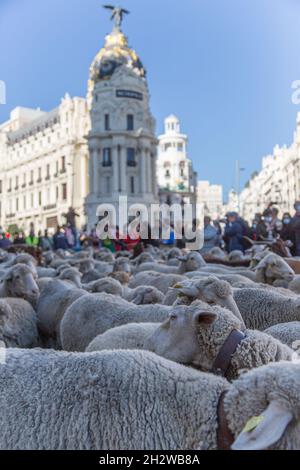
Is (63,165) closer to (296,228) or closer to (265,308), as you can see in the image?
(296,228)

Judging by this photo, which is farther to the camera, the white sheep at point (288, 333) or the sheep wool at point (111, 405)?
the white sheep at point (288, 333)

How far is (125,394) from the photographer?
2.20 metres

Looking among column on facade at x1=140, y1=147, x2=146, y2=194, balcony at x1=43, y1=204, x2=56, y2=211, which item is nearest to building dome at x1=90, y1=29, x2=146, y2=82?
column on facade at x1=140, y1=147, x2=146, y2=194

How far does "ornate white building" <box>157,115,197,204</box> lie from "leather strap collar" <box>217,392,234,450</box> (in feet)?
291

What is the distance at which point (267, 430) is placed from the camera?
1.71 meters

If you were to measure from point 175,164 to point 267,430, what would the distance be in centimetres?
10653

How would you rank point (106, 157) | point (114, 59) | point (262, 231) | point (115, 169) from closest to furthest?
1. point (262, 231)
2. point (115, 169)
3. point (106, 157)
4. point (114, 59)

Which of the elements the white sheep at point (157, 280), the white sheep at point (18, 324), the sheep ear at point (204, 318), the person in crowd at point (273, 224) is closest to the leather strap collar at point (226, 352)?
the sheep ear at point (204, 318)

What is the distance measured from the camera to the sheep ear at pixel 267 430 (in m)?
1.68

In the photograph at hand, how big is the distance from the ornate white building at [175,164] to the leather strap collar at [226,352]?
8802 cm

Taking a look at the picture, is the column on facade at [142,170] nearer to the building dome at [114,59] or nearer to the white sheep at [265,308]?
the building dome at [114,59]

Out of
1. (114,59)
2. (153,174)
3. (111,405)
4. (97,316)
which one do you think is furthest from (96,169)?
(111,405)

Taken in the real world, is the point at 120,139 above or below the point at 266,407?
above
